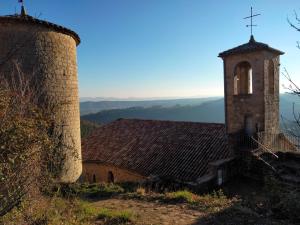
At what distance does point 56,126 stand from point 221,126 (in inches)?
365

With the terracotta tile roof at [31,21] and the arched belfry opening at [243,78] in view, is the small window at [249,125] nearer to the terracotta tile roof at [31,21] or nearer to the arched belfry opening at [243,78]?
the arched belfry opening at [243,78]

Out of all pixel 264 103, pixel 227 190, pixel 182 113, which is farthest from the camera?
pixel 182 113

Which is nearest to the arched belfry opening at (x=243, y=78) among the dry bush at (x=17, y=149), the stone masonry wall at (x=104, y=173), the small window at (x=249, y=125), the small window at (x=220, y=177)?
the small window at (x=249, y=125)

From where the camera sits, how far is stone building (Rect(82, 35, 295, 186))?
1145 cm

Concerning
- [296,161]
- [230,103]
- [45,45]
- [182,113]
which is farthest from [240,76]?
[182,113]

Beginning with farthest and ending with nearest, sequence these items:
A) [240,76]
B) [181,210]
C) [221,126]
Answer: [221,126], [240,76], [181,210]

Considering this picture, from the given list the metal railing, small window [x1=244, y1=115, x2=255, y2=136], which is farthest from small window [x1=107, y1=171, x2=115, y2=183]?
small window [x1=244, y1=115, x2=255, y2=136]

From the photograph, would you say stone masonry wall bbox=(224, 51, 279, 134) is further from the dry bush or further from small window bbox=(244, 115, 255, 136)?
the dry bush

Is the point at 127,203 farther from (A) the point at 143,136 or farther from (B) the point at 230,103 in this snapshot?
(A) the point at 143,136

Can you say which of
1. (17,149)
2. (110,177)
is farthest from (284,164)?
(17,149)

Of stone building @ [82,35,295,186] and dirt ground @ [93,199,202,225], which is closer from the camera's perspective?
dirt ground @ [93,199,202,225]

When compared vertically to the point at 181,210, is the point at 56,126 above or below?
above

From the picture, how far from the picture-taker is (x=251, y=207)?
6434 millimetres

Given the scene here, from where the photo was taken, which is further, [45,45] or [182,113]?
[182,113]
